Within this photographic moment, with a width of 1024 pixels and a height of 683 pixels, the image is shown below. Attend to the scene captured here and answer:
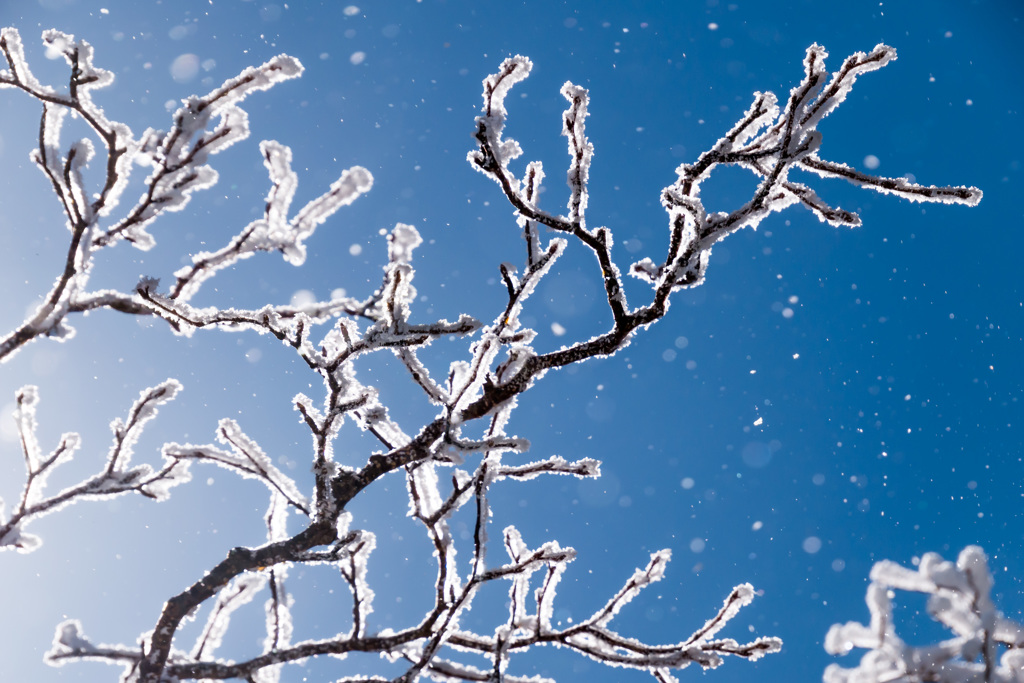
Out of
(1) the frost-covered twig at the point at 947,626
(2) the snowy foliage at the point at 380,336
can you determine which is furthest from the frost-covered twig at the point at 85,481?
(1) the frost-covered twig at the point at 947,626

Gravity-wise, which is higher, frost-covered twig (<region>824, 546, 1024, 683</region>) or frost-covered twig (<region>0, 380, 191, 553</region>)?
frost-covered twig (<region>0, 380, 191, 553</region>)

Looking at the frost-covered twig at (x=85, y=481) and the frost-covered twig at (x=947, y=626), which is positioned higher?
the frost-covered twig at (x=85, y=481)

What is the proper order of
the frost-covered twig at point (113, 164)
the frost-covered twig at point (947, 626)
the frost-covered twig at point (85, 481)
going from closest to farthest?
the frost-covered twig at point (947, 626) < the frost-covered twig at point (113, 164) < the frost-covered twig at point (85, 481)

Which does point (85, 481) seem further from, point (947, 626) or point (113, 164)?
point (947, 626)

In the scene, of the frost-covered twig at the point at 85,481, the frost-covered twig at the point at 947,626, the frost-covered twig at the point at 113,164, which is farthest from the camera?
the frost-covered twig at the point at 85,481

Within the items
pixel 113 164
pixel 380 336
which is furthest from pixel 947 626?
pixel 113 164

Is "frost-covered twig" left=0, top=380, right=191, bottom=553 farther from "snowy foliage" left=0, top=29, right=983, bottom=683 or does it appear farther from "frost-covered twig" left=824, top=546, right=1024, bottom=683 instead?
"frost-covered twig" left=824, top=546, right=1024, bottom=683

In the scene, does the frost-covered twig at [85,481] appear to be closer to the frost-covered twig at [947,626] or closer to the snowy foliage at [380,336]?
the snowy foliage at [380,336]

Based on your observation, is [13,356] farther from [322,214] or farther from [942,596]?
[942,596]

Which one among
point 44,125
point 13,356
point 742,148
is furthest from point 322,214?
point 742,148

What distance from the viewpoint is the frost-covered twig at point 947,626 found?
58.3 inches

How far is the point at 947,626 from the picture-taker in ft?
5.07

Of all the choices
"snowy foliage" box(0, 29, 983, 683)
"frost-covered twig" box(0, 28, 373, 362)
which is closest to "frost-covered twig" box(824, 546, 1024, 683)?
"snowy foliage" box(0, 29, 983, 683)

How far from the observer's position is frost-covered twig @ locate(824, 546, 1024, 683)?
1.48m
